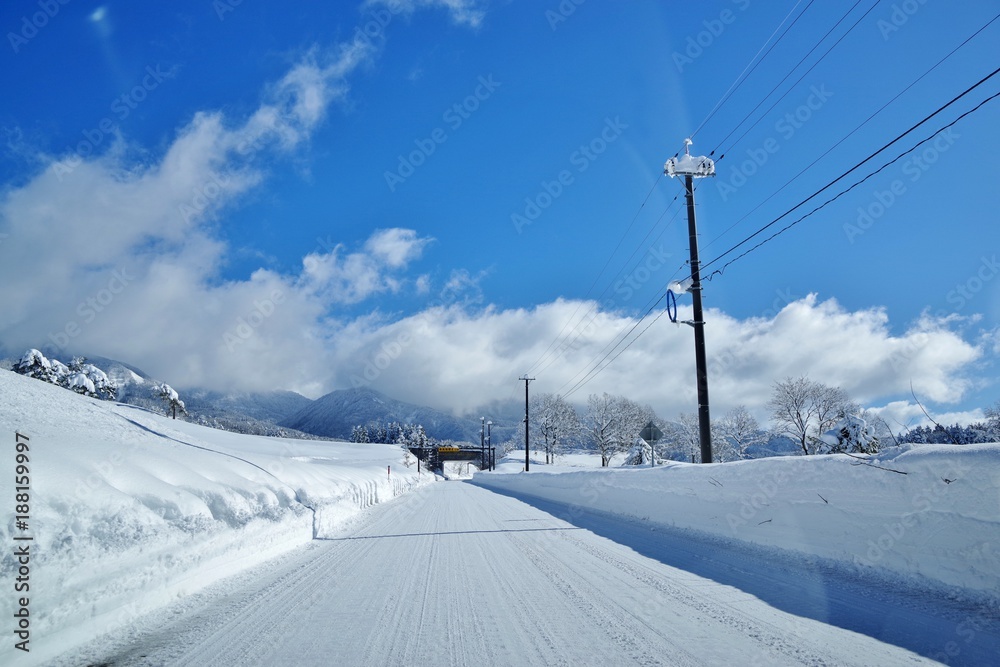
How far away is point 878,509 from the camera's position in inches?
253

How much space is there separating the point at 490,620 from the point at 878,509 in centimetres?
516

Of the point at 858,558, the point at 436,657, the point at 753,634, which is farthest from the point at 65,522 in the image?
the point at 858,558

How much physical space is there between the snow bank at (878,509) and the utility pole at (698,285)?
165 inches

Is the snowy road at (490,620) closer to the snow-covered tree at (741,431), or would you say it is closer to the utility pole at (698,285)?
the utility pole at (698,285)

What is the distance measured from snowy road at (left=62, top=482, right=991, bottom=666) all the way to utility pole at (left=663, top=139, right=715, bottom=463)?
26.0 ft

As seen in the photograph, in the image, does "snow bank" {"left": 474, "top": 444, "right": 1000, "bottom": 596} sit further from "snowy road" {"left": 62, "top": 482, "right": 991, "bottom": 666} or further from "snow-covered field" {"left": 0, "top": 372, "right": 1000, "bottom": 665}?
"snowy road" {"left": 62, "top": 482, "right": 991, "bottom": 666}

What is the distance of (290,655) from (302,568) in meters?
4.09

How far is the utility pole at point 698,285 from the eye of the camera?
15250mm

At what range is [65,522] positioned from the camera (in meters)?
4.56

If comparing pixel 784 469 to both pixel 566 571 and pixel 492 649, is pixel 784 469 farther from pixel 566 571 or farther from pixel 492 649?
pixel 492 649

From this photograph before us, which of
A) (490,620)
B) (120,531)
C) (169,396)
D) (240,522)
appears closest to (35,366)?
(169,396)

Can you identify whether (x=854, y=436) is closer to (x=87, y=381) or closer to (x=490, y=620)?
(x=490, y=620)

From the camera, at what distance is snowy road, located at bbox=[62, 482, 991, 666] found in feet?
12.8

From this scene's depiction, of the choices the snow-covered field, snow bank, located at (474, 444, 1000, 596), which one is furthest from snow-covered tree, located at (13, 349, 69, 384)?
snow bank, located at (474, 444, 1000, 596)
